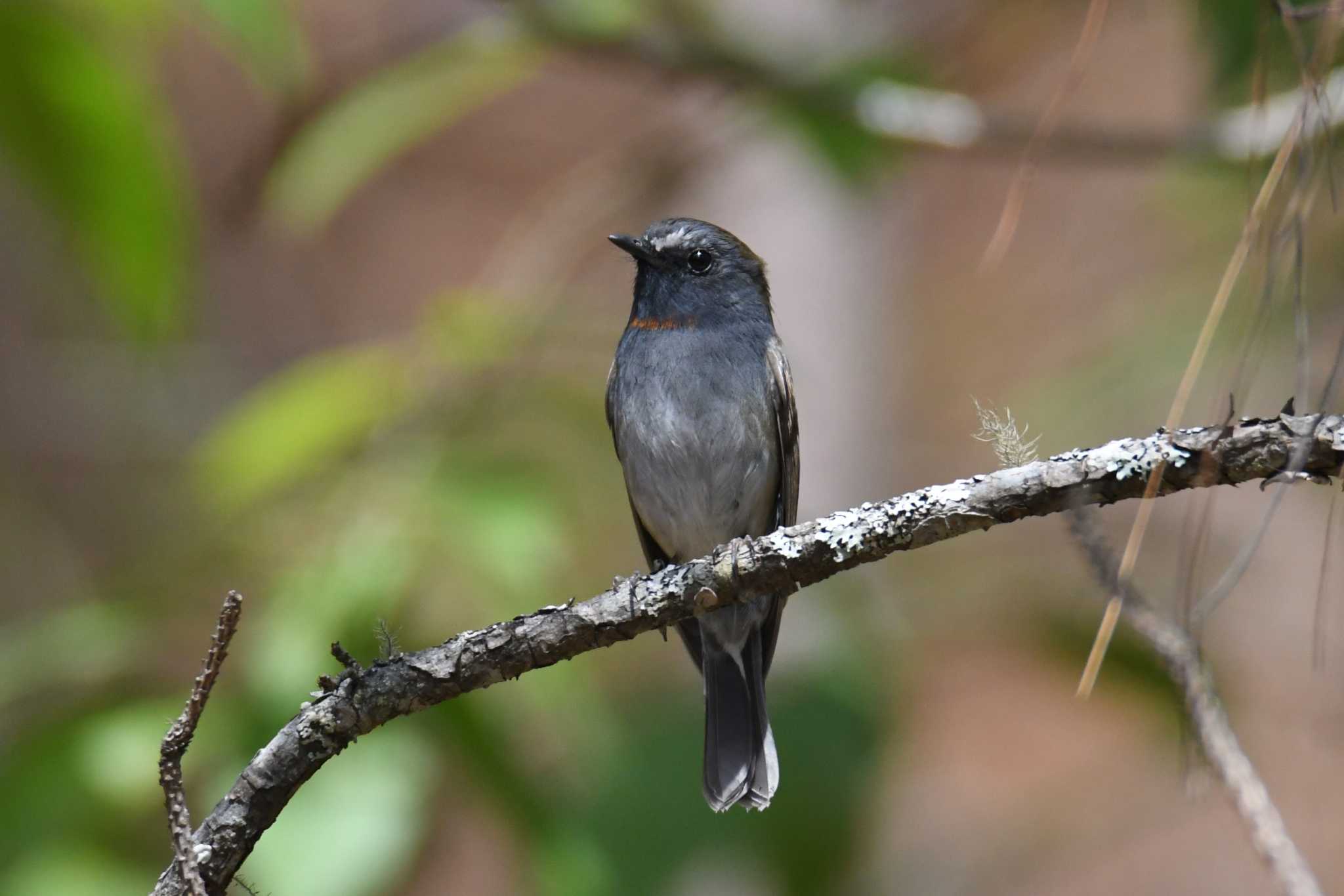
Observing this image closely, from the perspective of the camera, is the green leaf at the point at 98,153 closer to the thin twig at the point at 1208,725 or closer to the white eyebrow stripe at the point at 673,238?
the white eyebrow stripe at the point at 673,238

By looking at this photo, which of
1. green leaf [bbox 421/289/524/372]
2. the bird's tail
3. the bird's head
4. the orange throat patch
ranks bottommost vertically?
the bird's tail

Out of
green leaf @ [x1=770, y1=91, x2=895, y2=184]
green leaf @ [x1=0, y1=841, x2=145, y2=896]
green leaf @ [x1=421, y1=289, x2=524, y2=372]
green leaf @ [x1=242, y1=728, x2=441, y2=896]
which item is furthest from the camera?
green leaf @ [x1=770, y1=91, x2=895, y2=184]

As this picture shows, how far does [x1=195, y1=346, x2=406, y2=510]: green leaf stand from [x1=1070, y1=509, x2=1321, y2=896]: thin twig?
2310 millimetres

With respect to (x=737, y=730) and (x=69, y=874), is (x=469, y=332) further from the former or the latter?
(x=69, y=874)

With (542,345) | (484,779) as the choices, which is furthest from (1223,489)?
(484,779)

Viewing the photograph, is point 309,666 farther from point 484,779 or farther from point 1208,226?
point 1208,226

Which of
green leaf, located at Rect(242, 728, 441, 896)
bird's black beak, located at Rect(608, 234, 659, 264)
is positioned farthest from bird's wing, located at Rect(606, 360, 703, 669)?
green leaf, located at Rect(242, 728, 441, 896)

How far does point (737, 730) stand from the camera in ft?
14.8

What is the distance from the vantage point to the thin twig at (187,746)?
1.75 metres

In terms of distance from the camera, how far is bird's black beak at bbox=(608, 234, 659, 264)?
4754 millimetres

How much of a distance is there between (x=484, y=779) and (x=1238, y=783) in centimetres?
201

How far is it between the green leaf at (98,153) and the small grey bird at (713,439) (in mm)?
1707

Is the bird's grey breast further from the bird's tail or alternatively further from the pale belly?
the bird's tail

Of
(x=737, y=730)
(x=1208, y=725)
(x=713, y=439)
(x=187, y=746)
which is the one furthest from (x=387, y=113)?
(x=1208, y=725)
